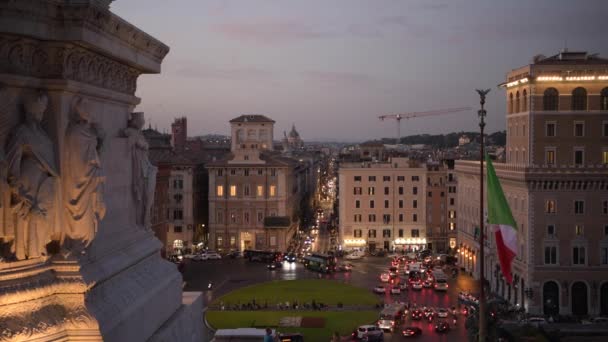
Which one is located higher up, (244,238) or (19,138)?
(19,138)

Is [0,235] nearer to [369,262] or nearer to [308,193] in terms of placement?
[369,262]

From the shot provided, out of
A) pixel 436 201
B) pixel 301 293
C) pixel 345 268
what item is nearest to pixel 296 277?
pixel 345 268

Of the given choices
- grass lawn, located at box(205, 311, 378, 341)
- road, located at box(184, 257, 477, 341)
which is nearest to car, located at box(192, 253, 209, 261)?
road, located at box(184, 257, 477, 341)

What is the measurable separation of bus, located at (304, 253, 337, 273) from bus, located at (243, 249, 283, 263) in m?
5.17

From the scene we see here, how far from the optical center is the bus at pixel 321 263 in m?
Result: 48.2

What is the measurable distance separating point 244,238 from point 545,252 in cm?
2827

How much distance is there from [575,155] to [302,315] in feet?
50.1

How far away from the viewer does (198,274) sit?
154ft

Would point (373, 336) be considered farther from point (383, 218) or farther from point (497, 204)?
point (383, 218)

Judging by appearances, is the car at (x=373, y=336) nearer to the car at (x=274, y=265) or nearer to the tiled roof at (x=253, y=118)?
the car at (x=274, y=265)

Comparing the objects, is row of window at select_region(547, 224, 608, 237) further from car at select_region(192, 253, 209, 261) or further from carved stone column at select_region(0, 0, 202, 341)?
carved stone column at select_region(0, 0, 202, 341)

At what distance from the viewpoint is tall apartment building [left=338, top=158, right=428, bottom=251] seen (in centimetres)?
5909

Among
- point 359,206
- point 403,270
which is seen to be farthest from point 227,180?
point 403,270

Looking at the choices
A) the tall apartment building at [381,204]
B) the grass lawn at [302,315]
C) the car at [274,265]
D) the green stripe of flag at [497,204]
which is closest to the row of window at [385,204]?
the tall apartment building at [381,204]
